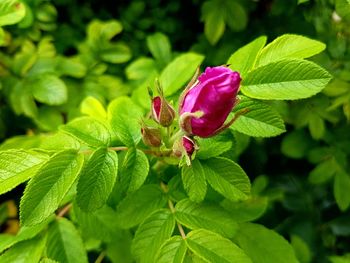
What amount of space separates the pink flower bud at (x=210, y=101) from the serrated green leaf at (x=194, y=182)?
3.8 inches

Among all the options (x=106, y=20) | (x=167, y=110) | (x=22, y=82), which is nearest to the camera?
(x=167, y=110)

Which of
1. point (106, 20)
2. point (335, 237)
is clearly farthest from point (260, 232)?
point (106, 20)

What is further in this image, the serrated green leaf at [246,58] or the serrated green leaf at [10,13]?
the serrated green leaf at [10,13]

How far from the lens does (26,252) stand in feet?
3.24

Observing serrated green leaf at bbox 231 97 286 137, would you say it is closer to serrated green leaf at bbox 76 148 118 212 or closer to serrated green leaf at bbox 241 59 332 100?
serrated green leaf at bbox 241 59 332 100

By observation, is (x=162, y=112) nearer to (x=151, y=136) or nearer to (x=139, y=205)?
(x=151, y=136)

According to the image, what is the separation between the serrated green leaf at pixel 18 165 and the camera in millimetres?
842

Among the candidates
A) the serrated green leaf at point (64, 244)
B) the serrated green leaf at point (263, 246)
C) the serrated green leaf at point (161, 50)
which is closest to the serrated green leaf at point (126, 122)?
the serrated green leaf at point (64, 244)

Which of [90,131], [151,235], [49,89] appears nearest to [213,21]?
[49,89]

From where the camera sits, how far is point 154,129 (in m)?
0.90

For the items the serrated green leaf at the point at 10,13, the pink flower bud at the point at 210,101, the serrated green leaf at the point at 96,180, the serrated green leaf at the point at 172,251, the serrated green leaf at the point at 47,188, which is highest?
the serrated green leaf at the point at 10,13

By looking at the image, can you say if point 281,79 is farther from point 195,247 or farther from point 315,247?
point 315,247

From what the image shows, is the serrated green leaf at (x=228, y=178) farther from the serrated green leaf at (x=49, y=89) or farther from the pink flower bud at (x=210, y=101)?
the serrated green leaf at (x=49, y=89)

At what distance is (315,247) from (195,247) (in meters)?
0.98
